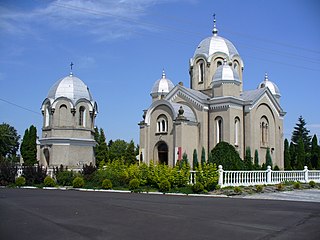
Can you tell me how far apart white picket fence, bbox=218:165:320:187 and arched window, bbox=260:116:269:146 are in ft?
23.3

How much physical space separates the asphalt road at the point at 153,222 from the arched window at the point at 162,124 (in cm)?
2120

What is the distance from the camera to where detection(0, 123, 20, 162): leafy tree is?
64.3 m

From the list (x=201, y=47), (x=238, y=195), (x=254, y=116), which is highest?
(x=201, y=47)

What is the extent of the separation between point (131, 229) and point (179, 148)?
23457mm

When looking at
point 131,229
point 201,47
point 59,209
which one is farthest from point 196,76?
point 131,229

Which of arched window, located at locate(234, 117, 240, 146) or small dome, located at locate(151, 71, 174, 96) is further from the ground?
small dome, located at locate(151, 71, 174, 96)

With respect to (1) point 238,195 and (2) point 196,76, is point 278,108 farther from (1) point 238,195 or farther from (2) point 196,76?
(1) point 238,195

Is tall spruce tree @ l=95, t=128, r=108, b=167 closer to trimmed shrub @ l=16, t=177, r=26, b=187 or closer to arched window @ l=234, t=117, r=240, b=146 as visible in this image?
arched window @ l=234, t=117, r=240, b=146

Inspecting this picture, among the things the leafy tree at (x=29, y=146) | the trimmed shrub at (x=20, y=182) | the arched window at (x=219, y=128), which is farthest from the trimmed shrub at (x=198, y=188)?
the leafy tree at (x=29, y=146)

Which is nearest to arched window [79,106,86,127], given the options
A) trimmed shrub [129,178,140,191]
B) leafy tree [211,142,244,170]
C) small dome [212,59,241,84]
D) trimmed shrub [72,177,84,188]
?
small dome [212,59,241,84]

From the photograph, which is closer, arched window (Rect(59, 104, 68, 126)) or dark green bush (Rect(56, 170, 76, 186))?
dark green bush (Rect(56, 170, 76, 186))

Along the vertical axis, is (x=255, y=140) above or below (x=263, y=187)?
above

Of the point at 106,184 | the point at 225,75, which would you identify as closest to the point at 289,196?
the point at 106,184

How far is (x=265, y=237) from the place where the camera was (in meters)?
8.05
